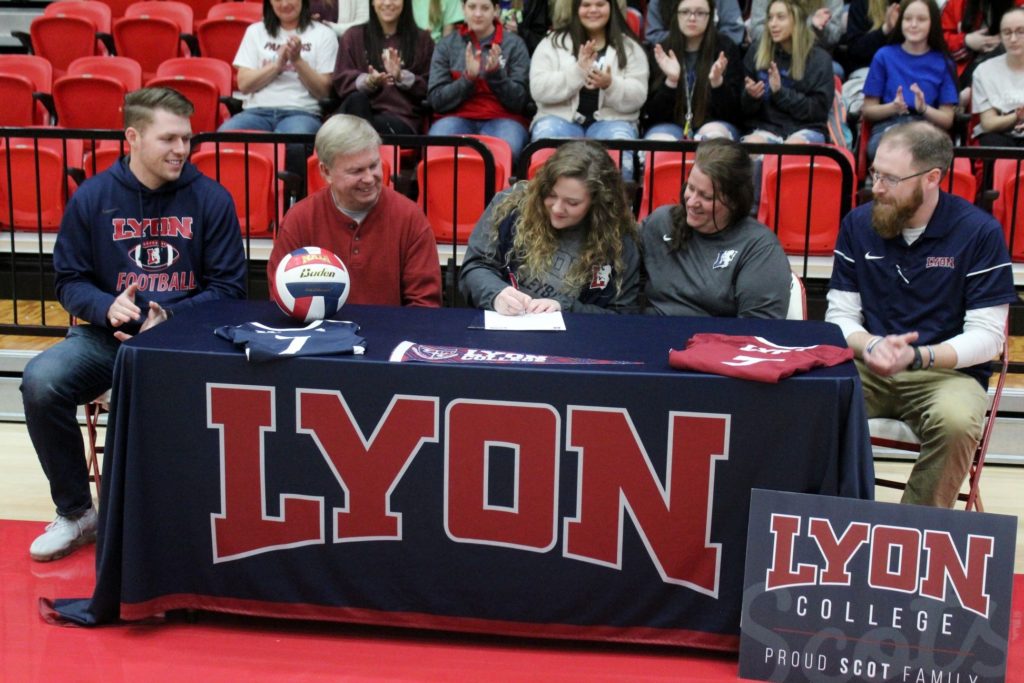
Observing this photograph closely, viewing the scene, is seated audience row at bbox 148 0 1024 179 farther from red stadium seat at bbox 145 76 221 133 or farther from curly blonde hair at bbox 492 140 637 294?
curly blonde hair at bbox 492 140 637 294

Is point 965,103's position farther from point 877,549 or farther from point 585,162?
point 877,549

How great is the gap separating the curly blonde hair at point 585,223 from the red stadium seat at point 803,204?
76.3 inches

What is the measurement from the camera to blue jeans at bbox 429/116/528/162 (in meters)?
6.20

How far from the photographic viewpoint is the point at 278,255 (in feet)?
13.1

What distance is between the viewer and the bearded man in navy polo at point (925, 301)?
11.6 feet

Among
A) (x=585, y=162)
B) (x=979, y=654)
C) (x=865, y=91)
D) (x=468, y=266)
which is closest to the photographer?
(x=979, y=654)

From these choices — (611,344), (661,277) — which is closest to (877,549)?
(611,344)

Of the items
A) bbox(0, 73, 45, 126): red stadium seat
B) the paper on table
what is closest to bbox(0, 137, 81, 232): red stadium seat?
bbox(0, 73, 45, 126): red stadium seat

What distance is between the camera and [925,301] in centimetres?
375

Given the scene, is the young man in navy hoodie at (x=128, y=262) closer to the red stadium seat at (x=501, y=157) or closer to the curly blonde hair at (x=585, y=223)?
the curly blonde hair at (x=585, y=223)

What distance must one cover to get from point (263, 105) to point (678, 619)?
4452 millimetres

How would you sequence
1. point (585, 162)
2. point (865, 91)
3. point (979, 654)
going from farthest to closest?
point (865, 91) → point (585, 162) → point (979, 654)

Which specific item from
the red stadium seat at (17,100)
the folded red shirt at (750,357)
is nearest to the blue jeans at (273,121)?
the red stadium seat at (17,100)

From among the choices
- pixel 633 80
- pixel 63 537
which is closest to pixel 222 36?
pixel 633 80
